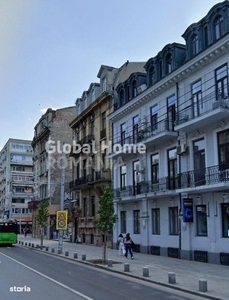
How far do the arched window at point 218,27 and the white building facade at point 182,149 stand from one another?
0.16ft

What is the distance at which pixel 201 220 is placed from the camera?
20.0 m

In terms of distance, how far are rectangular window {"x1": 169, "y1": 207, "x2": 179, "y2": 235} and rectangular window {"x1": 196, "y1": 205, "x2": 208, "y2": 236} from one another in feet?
6.81

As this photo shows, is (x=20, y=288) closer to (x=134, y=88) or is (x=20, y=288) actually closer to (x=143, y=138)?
(x=143, y=138)

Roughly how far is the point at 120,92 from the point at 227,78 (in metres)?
13.2

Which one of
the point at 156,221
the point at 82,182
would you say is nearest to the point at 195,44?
the point at 156,221

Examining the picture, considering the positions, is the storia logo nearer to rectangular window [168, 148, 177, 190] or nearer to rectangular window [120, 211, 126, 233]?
rectangular window [168, 148, 177, 190]

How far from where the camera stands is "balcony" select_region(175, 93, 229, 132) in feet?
57.4

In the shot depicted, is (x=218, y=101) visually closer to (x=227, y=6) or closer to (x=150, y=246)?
(x=227, y=6)

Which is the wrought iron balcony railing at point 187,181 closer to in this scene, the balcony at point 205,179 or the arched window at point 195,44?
the balcony at point 205,179

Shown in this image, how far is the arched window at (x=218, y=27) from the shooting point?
61.5ft

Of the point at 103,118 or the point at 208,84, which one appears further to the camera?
the point at 103,118

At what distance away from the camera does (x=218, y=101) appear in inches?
691

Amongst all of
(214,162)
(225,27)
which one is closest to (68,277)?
(214,162)

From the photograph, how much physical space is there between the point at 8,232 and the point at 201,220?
22.0 metres
